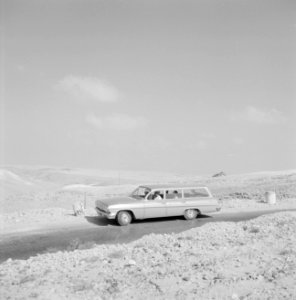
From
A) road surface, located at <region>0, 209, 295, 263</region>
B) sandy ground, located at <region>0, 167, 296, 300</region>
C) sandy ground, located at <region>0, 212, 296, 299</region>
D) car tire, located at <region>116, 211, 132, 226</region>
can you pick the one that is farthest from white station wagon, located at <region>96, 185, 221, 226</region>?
sandy ground, located at <region>0, 212, 296, 299</region>

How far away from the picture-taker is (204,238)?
381 inches

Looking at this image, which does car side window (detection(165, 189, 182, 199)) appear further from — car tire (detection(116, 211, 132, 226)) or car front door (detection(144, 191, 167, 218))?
car tire (detection(116, 211, 132, 226))

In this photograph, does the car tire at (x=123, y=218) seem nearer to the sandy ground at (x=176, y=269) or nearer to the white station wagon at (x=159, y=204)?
the white station wagon at (x=159, y=204)

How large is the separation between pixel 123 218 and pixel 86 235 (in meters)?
1.79

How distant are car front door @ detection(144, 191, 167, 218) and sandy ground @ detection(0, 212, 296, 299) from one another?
11.5 feet

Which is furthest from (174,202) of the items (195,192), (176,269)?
(176,269)

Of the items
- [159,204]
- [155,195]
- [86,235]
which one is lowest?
[86,235]

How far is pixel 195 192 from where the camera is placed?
14664mm

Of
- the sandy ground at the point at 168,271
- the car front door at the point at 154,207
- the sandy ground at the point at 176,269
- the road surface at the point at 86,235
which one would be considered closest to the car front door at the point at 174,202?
the car front door at the point at 154,207

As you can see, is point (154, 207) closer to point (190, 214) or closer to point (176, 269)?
point (190, 214)

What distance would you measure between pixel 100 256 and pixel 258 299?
379cm

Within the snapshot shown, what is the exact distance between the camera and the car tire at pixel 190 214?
14.2 meters

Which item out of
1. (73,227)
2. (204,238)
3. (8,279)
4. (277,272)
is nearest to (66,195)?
(73,227)

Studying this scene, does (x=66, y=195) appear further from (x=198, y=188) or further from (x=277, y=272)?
(x=277, y=272)
